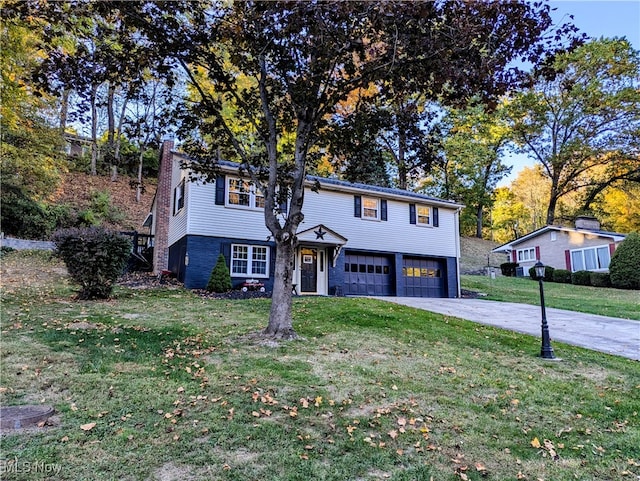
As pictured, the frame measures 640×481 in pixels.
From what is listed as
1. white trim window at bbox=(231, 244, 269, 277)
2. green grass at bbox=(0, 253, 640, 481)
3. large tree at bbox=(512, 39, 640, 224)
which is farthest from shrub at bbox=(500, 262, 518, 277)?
green grass at bbox=(0, 253, 640, 481)

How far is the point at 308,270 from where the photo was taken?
16.4m

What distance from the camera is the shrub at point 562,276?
2539 cm

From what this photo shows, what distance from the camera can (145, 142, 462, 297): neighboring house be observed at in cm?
1446

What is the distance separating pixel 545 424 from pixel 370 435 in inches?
83.7

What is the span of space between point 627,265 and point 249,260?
20.8 metres

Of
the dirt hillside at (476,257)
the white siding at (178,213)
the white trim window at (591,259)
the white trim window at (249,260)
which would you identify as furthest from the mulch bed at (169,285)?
the white trim window at (591,259)

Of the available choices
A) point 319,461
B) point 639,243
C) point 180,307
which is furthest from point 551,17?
point 639,243

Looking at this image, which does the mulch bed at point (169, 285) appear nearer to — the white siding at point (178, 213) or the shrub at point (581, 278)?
the white siding at point (178, 213)

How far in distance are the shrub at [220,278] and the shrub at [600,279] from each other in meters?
21.8

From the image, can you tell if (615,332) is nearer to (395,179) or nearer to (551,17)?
(551,17)

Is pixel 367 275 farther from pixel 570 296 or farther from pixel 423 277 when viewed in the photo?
pixel 570 296

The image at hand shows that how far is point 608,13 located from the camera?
9188 mm

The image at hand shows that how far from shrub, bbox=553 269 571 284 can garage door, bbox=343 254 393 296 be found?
14.5 metres

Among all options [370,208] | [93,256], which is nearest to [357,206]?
[370,208]
